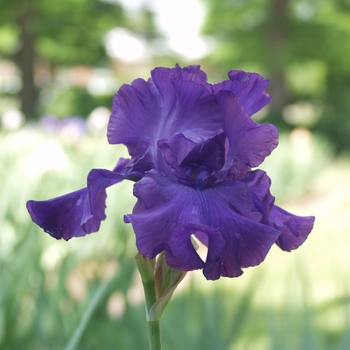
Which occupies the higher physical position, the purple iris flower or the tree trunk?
the purple iris flower

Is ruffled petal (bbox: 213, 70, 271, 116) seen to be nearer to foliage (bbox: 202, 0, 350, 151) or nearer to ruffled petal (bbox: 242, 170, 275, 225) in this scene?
ruffled petal (bbox: 242, 170, 275, 225)

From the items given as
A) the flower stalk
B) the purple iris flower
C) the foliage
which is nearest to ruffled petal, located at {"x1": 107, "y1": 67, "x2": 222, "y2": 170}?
the purple iris flower

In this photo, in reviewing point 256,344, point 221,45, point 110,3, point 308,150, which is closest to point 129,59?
point 110,3

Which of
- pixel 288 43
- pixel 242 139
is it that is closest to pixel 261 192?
pixel 242 139

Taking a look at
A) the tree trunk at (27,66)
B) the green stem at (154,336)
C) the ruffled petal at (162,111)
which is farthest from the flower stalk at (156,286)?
the tree trunk at (27,66)

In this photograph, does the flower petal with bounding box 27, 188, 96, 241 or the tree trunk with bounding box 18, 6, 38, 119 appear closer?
the flower petal with bounding box 27, 188, 96, 241

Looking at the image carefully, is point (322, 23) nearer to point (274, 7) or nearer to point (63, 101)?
point (274, 7)
